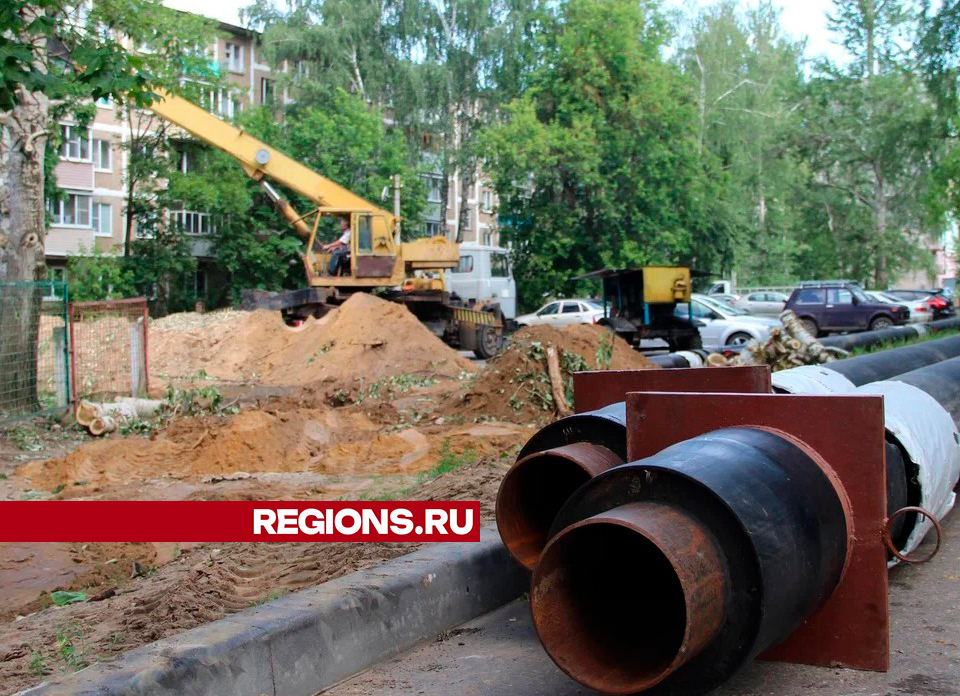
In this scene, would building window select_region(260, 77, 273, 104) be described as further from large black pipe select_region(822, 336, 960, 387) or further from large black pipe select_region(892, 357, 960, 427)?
large black pipe select_region(892, 357, 960, 427)

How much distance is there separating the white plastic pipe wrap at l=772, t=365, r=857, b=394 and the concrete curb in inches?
68.5

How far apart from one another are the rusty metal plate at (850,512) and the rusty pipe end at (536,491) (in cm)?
70

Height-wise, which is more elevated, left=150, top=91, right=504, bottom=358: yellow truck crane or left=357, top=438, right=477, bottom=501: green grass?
Result: left=150, top=91, right=504, bottom=358: yellow truck crane

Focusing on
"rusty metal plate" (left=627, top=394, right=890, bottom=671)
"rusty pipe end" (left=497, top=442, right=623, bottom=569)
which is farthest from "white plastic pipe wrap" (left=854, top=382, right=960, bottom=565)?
"rusty pipe end" (left=497, top=442, right=623, bottom=569)

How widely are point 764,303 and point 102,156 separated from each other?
102ft

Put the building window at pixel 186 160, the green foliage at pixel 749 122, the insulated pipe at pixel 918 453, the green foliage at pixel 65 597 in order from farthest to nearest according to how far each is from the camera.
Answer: the green foliage at pixel 749 122 < the building window at pixel 186 160 < the green foliage at pixel 65 597 < the insulated pipe at pixel 918 453

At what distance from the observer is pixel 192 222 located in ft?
153

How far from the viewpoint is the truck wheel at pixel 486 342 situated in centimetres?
2488

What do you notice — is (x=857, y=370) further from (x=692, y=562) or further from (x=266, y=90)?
(x=266, y=90)

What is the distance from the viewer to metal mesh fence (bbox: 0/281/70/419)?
40.6ft

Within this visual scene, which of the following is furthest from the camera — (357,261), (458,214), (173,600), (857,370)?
(458,214)

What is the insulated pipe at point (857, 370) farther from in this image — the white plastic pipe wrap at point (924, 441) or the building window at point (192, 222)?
the building window at point (192, 222)

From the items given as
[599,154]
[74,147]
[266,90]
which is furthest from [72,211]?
[599,154]

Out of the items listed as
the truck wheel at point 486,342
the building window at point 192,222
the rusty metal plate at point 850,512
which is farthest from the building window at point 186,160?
the rusty metal plate at point 850,512
